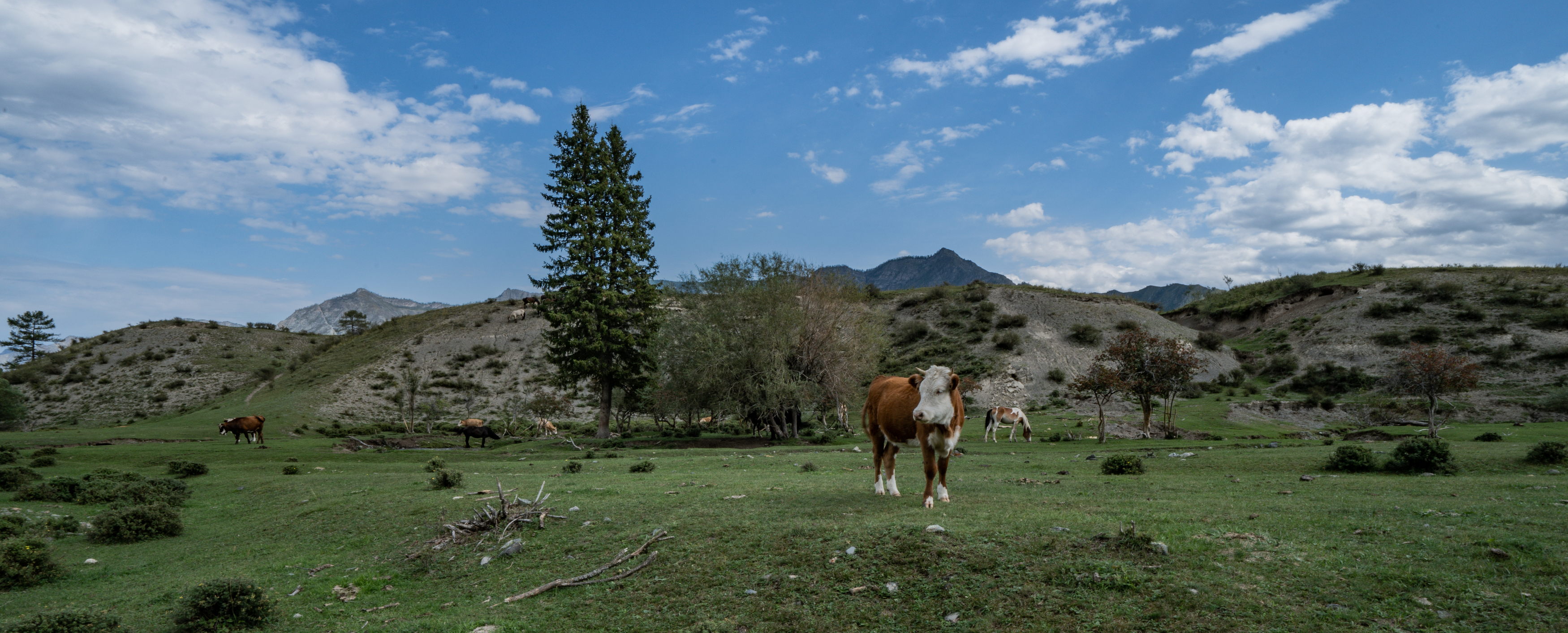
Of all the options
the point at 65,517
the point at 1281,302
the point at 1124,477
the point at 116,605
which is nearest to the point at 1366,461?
the point at 1124,477

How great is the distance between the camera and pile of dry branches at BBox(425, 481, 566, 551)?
980cm

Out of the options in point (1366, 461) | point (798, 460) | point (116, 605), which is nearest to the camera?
point (116, 605)

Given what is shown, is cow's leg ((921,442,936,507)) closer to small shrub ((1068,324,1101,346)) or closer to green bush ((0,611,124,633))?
green bush ((0,611,124,633))

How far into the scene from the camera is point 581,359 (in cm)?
3631

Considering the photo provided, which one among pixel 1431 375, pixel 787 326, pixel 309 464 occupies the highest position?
pixel 787 326

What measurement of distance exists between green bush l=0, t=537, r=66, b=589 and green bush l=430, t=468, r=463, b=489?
5.84 m

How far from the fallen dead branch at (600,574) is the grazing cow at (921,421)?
4339mm

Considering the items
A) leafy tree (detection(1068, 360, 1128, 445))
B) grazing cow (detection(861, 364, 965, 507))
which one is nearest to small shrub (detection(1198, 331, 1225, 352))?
leafy tree (detection(1068, 360, 1128, 445))

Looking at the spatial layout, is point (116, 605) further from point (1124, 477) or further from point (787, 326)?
point (787, 326)

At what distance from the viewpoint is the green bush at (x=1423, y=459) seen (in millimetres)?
13469

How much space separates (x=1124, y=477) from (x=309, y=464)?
27714mm

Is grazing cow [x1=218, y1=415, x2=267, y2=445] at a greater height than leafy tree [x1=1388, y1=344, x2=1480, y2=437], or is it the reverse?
leafy tree [x1=1388, y1=344, x2=1480, y2=437]

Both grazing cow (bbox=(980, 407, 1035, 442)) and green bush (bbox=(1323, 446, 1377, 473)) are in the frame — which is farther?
grazing cow (bbox=(980, 407, 1035, 442))

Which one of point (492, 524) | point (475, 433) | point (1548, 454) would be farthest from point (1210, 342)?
point (492, 524)
